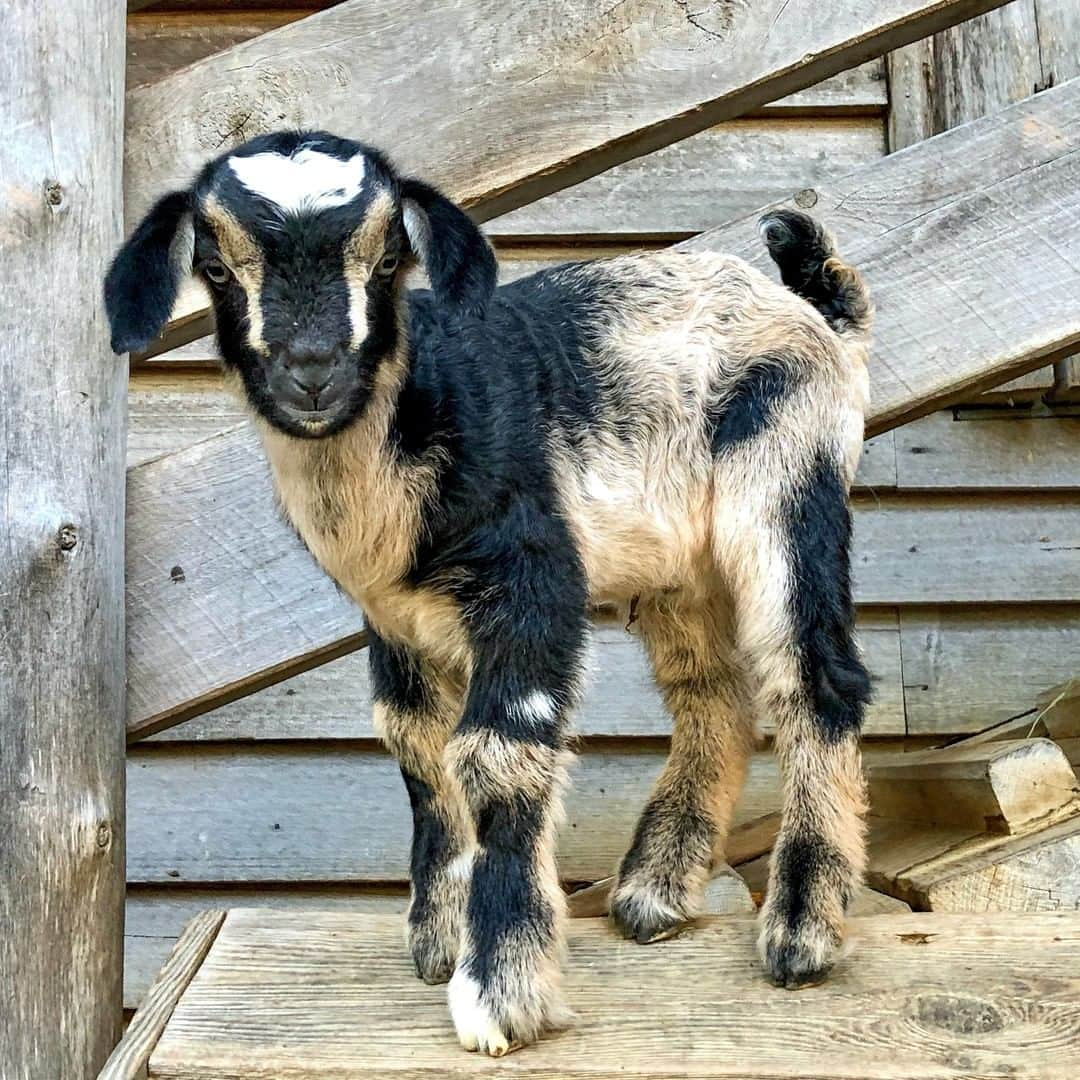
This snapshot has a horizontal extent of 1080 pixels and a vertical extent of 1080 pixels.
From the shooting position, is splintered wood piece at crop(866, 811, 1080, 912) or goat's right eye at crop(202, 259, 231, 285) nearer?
goat's right eye at crop(202, 259, 231, 285)

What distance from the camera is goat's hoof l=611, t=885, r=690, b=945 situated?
235 centimetres

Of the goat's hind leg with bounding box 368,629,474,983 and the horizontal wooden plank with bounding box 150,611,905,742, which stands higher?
the goat's hind leg with bounding box 368,629,474,983

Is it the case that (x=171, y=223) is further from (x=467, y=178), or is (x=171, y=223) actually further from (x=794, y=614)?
(x=794, y=614)

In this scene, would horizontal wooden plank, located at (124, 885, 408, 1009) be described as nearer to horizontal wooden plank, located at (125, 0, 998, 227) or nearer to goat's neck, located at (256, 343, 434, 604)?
goat's neck, located at (256, 343, 434, 604)

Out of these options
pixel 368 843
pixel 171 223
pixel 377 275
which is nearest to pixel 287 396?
pixel 377 275

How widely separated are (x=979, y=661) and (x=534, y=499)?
2182mm

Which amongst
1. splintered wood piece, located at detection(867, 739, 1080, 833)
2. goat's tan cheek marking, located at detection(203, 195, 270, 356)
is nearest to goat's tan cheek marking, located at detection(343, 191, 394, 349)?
goat's tan cheek marking, located at detection(203, 195, 270, 356)

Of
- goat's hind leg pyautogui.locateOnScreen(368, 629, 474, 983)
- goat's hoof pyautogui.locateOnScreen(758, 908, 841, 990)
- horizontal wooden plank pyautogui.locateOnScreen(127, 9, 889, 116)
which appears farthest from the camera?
horizontal wooden plank pyautogui.locateOnScreen(127, 9, 889, 116)

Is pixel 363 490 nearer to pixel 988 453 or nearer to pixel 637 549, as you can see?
pixel 637 549

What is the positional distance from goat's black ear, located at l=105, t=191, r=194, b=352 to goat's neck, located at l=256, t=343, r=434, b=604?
0.24 meters

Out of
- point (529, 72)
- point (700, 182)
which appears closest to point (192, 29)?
point (700, 182)

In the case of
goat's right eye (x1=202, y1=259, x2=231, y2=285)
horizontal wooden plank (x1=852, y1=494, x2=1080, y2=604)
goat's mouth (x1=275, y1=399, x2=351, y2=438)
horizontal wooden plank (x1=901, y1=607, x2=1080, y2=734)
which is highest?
goat's right eye (x1=202, y1=259, x2=231, y2=285)

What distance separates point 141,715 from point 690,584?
1103 millimetres

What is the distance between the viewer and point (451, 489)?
2.12 metres
